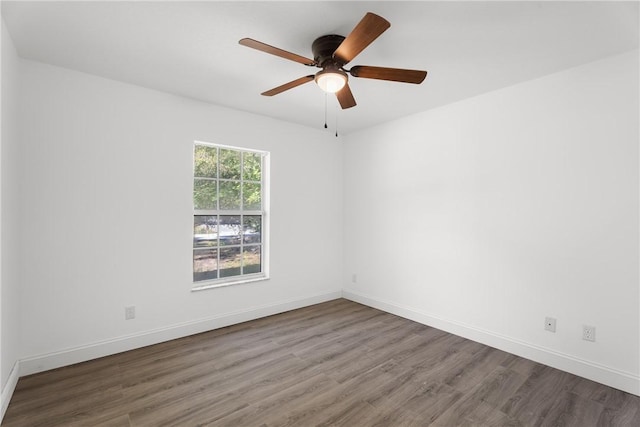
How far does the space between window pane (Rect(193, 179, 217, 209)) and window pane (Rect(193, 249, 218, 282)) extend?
0.53 meters

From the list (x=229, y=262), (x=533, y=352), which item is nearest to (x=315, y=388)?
(x=229, y=262)

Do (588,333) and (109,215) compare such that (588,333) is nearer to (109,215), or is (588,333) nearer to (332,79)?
(332,79)

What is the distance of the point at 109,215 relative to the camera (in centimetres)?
288

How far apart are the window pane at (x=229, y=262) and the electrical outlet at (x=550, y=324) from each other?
3.27 meters

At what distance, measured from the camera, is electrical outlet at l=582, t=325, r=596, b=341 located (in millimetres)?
2500

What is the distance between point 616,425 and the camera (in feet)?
6.51

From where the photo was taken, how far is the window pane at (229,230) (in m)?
3.71

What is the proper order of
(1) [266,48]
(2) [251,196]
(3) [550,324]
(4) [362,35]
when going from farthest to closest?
(2) [251,196] < (3) [550,324] < (1) [266,48] < (4) [362,35]

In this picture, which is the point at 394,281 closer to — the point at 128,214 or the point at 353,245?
the point at 353,245

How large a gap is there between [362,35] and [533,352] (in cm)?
307

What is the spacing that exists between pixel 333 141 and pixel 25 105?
3.44 metres

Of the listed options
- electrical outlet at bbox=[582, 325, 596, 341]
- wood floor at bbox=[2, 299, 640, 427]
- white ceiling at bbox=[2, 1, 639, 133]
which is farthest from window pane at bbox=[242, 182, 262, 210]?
electrical outlet at bbox=[582, 325, 596, 341]

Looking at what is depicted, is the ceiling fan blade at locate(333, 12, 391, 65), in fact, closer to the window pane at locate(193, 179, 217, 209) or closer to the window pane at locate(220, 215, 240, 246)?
the window pane at locate(193, 179, 217, 209)

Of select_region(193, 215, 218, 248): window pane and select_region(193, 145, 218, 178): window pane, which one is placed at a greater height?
select_region(193, 145, 218, 178): window pane
